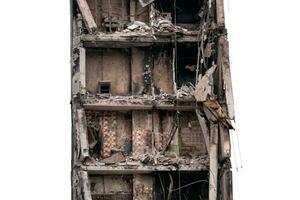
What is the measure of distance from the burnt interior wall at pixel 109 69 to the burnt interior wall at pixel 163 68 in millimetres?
559

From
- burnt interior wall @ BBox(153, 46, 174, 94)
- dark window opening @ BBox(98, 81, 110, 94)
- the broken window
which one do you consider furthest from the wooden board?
the broken window

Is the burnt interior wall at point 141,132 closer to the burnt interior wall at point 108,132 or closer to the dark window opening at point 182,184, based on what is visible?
the burnt interior wall at point 108,132

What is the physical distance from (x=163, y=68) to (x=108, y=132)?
5.90 ft

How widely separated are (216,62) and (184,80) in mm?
961

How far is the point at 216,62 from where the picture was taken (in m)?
31.1

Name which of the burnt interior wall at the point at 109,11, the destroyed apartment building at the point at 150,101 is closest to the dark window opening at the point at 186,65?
the destroyed apartment building at the point at 150,101

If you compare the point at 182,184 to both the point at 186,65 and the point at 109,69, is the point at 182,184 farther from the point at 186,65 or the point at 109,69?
the point at 109,69

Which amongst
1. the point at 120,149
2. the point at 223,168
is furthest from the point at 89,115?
the point at 223,168

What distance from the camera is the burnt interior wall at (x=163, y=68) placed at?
31.6 meters

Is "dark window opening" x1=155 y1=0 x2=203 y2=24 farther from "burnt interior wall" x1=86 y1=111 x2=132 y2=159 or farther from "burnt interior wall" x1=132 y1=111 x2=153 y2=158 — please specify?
"burnt interior wall" x1=86 y1=111 x2=132 y2=159

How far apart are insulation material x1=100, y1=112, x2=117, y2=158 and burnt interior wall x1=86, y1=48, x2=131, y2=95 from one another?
0.54 m

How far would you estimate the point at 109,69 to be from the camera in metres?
31.6

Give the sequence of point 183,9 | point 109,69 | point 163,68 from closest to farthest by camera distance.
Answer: point 109,69
point 163,68
point 183,9

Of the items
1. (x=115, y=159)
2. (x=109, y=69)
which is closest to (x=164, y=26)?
(x=109, y=69)
